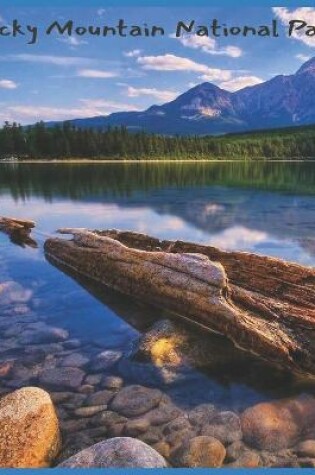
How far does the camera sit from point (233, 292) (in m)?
13.4

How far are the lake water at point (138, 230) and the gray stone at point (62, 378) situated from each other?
1.01ft

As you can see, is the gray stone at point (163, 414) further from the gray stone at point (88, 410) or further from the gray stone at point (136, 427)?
the gray stone at point (88, 410)

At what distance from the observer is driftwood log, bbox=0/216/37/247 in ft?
86.8

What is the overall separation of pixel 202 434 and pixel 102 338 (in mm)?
4915

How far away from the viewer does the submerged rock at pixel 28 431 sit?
25.2ft

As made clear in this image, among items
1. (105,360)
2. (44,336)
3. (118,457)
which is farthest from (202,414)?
(44,336)

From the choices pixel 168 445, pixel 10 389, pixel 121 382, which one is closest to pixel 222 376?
pixel 121 382

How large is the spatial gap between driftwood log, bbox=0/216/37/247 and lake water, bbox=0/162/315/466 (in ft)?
2.55

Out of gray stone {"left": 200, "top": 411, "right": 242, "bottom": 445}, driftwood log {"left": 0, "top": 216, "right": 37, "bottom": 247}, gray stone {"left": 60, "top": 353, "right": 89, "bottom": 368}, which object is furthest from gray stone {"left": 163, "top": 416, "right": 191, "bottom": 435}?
driftwood log {"left": 0, "top": 216, "right": 37, "bottom": 247}

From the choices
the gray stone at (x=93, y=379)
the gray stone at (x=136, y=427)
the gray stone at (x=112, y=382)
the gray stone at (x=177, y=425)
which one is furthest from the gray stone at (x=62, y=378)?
the gray stone at (x=177, y=425)

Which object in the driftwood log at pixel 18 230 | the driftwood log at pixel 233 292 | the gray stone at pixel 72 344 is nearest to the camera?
the driftwood log at pixel 233 292

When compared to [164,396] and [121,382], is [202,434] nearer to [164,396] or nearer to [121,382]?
[164,396]

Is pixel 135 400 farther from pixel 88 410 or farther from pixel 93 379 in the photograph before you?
pixel 93 379

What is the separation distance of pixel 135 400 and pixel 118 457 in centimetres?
251
